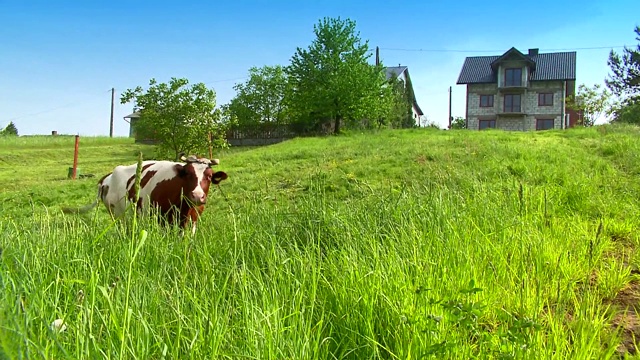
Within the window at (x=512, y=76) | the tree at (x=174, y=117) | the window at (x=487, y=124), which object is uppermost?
the window at (x=512, y=76)

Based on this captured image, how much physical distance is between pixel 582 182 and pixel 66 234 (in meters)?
6.60

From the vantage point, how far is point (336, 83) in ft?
107

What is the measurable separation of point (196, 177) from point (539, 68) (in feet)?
164

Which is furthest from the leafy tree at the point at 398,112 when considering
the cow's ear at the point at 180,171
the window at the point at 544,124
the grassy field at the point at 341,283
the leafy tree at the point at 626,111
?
the grassy field at the point at 341,283

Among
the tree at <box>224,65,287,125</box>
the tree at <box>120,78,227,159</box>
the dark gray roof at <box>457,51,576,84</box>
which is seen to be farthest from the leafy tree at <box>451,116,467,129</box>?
the tree at <box>120,78,227,159</box>

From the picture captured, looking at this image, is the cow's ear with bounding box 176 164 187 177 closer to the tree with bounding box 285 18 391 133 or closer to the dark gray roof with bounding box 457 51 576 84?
the tree with bounding box 285 18 391 133

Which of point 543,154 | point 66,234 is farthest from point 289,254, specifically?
point 543,154

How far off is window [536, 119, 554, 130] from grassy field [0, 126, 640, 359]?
46583 millimetres

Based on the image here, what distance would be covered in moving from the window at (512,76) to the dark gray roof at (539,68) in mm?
1092

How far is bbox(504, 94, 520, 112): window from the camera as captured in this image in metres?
49.3

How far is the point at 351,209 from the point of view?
15.0 ft

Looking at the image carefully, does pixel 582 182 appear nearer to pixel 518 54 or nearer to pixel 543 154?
pixel 543 154

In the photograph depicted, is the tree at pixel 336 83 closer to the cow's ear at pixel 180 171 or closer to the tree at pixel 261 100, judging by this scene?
the tree at pixel 261 100

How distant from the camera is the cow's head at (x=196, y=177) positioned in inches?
245
